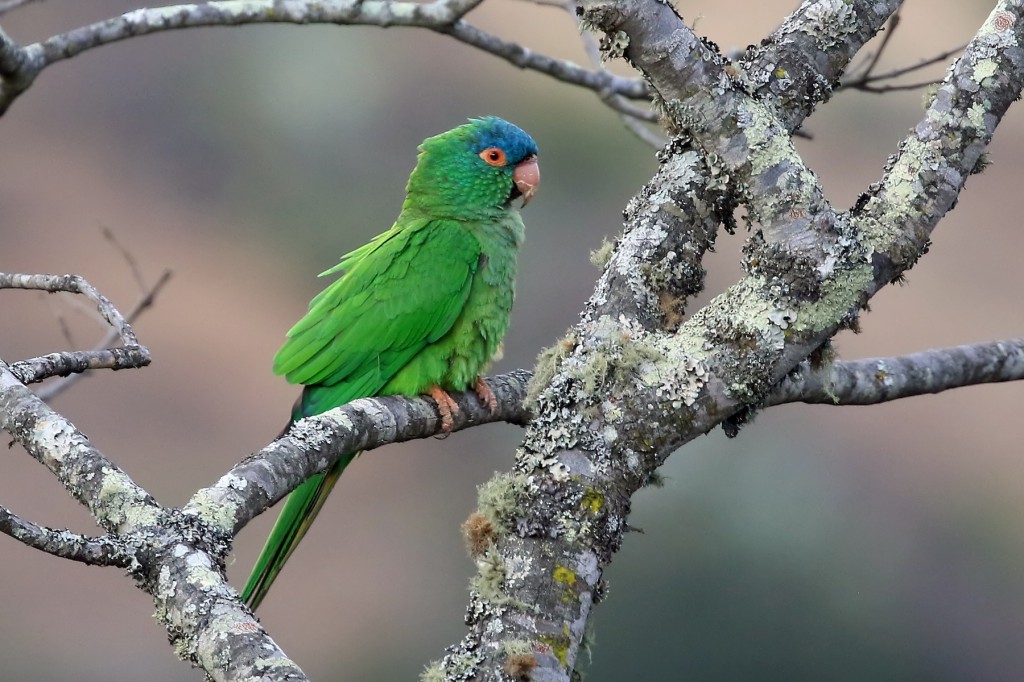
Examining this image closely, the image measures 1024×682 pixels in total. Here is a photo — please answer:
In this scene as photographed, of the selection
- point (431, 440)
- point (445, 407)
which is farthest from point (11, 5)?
point (431, 440)

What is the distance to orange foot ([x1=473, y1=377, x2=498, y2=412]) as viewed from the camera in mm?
2793

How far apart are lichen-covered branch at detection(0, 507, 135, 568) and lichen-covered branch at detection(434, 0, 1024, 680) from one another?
1.99 feet

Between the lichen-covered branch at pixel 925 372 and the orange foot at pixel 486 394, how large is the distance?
2.77 ft

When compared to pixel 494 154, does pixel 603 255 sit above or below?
below

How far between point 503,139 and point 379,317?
0.84 m

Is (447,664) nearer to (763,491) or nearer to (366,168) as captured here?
(763,491)

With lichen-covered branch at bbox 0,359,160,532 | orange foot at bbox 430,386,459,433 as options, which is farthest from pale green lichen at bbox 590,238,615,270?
lichen-covered branch at bbox 0,359,160,532

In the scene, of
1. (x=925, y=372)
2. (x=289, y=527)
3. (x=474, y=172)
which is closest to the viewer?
(x=925, y=372)

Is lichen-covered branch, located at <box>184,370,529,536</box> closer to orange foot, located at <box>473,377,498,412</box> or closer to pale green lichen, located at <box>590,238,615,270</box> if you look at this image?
orange foot, located at <box>473,377,498,412</box>

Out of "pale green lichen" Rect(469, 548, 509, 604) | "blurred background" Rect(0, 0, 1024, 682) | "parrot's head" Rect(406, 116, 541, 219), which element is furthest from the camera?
"blurred background" Rect(0, 0, 1024, 682)

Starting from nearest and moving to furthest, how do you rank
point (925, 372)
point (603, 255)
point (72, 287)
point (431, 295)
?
1. point (72, 287)
2. point (603, 255)
3. point (925, 372)
4. point (431, 295)

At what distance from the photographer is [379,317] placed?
3.43 m

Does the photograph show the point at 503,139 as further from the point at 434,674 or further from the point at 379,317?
the point at 434,674

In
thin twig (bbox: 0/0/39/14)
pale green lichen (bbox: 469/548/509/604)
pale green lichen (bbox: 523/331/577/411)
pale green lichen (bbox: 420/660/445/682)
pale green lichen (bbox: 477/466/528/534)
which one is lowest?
pale green lichen (bbox: 420/660/445/682)
